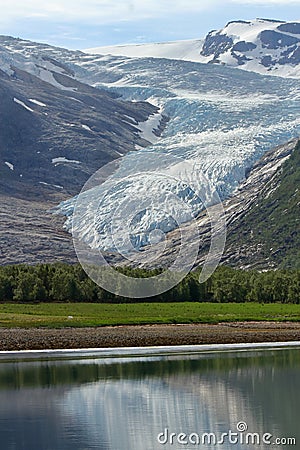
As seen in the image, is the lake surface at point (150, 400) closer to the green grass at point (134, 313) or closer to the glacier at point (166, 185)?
the green grass at point (134, 313)

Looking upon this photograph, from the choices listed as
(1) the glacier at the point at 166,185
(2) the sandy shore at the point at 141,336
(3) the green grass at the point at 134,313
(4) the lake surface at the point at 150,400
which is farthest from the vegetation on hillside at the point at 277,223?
(4) the lake surface at the point at 150,400

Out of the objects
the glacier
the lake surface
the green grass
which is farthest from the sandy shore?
the glacier

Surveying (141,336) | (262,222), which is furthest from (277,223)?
(141,336)

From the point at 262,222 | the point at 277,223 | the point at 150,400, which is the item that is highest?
the point at 150,400

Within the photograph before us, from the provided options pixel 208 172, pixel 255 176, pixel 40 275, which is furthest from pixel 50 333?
pixel 255 176

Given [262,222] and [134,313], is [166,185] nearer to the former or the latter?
[262,222]

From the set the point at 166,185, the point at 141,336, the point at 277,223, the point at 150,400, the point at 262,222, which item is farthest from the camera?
the point at 262,222

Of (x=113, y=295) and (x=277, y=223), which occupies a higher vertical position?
(x=113, y=295)

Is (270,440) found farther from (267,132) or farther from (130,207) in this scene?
(267,132)
